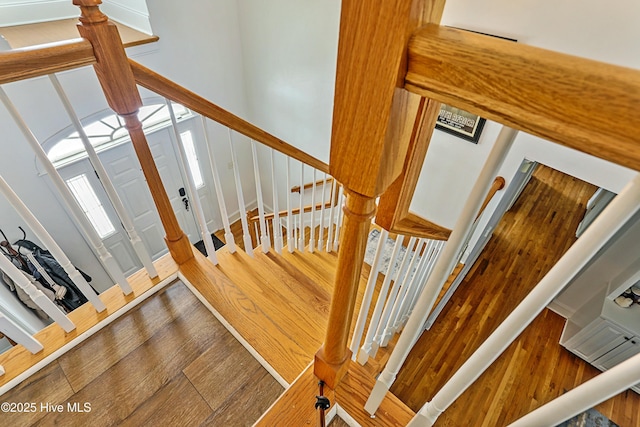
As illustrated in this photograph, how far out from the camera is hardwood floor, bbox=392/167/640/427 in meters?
2.75

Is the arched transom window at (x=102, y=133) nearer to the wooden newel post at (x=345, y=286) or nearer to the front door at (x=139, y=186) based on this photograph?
the front door at (x=139, y=186)

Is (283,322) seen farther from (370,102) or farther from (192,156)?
(192,156)

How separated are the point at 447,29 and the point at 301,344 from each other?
1270mm

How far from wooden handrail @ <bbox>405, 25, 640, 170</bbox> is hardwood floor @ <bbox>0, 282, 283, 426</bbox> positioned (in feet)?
4.07

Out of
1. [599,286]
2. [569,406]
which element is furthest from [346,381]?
[599,286]

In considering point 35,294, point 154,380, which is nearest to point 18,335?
point 35,294

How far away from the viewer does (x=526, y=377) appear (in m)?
2.93

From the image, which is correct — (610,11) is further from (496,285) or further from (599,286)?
(496,285)

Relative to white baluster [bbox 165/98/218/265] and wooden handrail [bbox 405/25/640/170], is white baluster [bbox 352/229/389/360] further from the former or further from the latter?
white baluster [bbox 165/98/218/265]

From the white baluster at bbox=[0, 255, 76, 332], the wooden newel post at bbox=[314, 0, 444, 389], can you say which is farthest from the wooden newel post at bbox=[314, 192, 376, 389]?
the white baluster at bbox=[0, 255, 76, 332]

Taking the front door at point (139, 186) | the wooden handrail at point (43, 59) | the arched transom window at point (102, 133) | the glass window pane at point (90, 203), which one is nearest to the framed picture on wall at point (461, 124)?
the wooden handrail at point (43, 59)

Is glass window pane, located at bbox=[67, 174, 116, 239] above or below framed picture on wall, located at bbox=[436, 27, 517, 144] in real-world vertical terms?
below

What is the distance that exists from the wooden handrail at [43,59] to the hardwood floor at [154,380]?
1000 millimetres

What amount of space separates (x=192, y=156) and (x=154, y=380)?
140 inches
